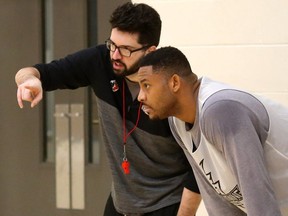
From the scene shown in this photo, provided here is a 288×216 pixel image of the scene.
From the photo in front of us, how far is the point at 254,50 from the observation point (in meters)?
2.97

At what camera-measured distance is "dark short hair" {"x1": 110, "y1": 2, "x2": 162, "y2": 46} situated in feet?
6.53

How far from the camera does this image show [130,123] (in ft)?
6.93

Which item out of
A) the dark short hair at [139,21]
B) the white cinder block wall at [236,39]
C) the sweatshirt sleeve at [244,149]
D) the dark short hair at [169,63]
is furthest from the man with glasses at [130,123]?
the white cinder block wall at [236,39]

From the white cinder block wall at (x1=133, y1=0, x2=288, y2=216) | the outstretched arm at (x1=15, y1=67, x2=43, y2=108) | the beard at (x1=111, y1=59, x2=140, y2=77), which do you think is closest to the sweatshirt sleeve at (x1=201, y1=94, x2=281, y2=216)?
the beard at (x1=111, y1=59, x2=140, y2=77)

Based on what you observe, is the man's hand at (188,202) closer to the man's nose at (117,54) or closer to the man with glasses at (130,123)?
the man with glasses at (130,123)

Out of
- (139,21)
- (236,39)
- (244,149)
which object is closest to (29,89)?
(139,21)

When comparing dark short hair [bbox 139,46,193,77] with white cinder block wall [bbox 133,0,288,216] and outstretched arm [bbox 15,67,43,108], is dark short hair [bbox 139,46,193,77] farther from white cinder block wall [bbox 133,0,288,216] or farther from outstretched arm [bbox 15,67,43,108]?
white cinder block wall [bbox 133,0,288,216]

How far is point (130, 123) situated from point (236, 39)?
115 cm

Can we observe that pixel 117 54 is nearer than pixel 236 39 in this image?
Yes

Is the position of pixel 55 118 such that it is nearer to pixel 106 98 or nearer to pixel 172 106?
pixel 106 98

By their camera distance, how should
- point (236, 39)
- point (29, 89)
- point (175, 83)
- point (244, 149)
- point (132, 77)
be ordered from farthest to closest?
point (236, 39) → point (132, 77) → point (29, 89) → point (175, 83) → point (244, 149)

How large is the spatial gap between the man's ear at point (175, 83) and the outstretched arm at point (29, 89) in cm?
57

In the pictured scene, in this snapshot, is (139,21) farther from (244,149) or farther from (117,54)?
(244,149)

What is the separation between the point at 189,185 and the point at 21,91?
0.74 m
